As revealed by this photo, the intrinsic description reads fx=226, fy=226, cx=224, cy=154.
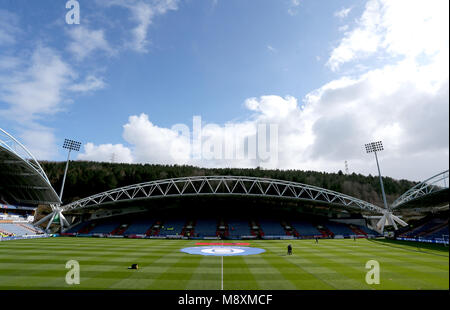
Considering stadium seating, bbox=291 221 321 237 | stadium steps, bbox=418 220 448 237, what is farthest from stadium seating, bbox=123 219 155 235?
stadium steps, bbox=418 220 448 237

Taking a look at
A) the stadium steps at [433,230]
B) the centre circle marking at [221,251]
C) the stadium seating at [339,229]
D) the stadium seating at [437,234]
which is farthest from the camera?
the stadium seating at [339,229]

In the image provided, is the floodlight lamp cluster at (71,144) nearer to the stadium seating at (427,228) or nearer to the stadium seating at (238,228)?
the stadium seating at (238,228)

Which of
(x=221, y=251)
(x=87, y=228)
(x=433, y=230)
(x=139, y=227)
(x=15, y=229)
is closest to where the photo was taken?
(x=221, y=251)

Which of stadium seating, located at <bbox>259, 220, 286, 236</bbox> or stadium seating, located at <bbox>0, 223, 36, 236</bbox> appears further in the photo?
stadium seating, located at <bbox>259, 220, 286, 236</bbox>

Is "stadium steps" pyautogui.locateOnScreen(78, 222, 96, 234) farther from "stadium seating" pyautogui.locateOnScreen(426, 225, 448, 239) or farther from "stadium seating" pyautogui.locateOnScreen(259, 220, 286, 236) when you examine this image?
"stadium seating" pyautogui.locateOnScreen(426, 225, 448, 239)

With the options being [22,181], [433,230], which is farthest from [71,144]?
[433,230]

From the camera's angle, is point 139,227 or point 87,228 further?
point 87,228

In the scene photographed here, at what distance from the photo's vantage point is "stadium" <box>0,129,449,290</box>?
16344mm

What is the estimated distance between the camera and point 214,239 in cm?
5162

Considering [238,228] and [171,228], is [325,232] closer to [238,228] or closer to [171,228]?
[238,228]

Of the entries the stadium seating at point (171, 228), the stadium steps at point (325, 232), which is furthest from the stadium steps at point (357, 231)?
the stadium seating at point (171, 228)

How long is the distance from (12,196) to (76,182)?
110 feet

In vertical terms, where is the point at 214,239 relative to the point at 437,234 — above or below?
below

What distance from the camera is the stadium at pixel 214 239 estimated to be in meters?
16.3
